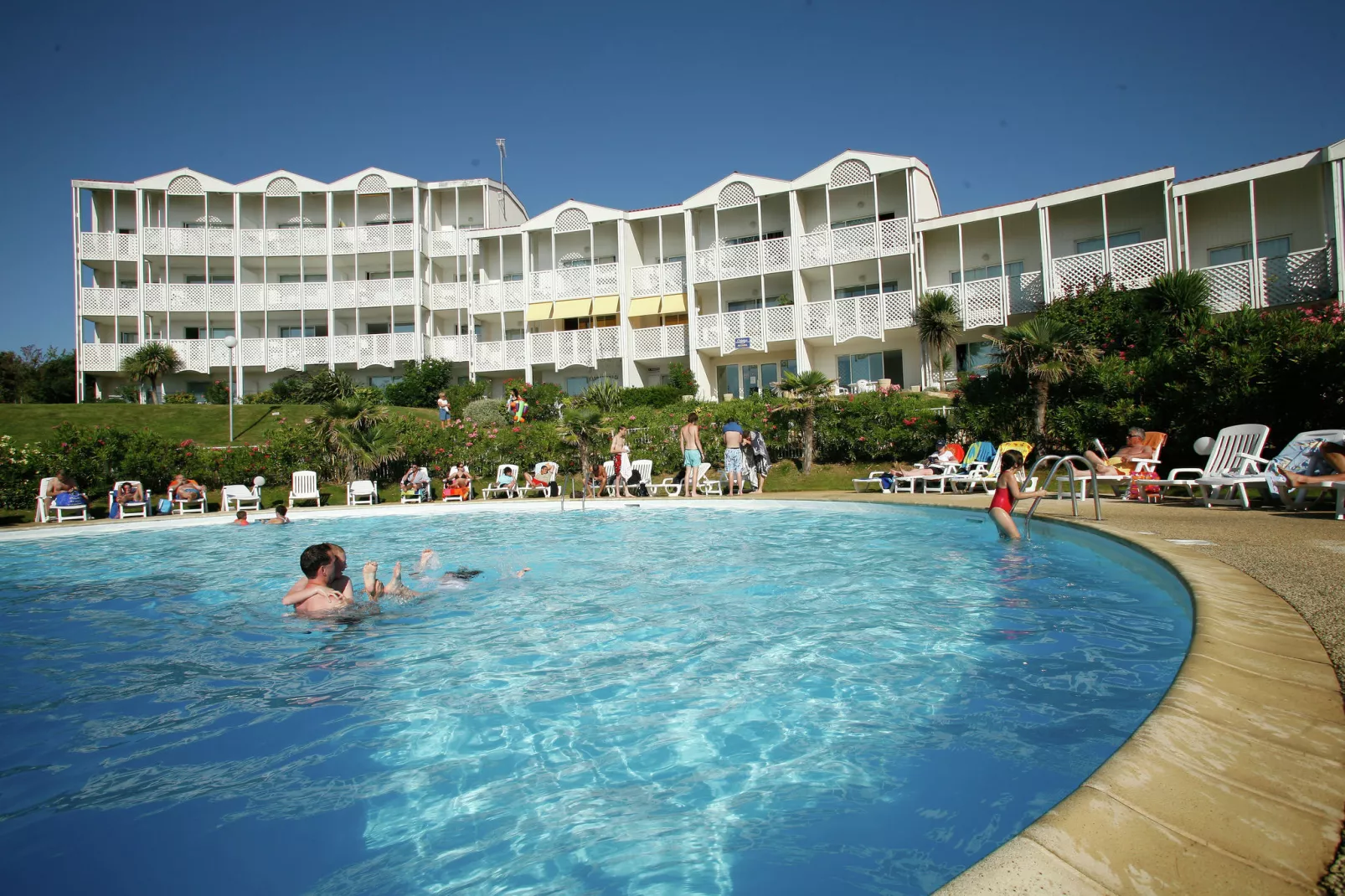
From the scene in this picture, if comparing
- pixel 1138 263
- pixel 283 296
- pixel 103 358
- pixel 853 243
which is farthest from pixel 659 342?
pixel 103 358

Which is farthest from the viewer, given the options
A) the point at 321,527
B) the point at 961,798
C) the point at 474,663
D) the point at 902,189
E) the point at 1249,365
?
the point at 902,189

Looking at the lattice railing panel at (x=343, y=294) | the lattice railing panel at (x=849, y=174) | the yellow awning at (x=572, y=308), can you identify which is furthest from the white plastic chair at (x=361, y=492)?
the lattice railing panel at (x=849, y=174)

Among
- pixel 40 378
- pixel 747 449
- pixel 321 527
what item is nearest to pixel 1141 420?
pixel 747 449

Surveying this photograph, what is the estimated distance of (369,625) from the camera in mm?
5750

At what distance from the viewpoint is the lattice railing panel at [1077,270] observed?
69.2ft

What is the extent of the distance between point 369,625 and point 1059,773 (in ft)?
16.0

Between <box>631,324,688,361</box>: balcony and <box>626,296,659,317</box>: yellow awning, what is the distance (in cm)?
67

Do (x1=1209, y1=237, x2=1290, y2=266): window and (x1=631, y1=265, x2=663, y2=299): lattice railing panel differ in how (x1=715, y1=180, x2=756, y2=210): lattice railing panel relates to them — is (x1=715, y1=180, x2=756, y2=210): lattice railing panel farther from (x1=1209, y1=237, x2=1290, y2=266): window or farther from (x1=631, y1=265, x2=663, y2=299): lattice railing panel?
(x1=1209, y1=237, x2=1290, y2=266): window

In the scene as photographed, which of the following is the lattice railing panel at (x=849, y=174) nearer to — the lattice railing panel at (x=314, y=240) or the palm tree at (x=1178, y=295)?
the palm tree at (x=1178, y=295)

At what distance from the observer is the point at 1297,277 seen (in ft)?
59.2

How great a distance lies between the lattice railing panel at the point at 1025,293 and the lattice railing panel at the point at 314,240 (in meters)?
27.0

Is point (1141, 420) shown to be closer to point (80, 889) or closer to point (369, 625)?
point (369, 625)

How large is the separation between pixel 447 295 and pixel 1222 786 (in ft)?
108

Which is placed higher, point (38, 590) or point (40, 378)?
point (40, 378)
